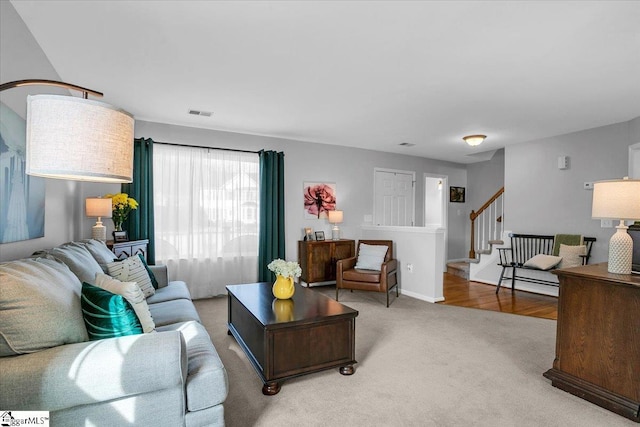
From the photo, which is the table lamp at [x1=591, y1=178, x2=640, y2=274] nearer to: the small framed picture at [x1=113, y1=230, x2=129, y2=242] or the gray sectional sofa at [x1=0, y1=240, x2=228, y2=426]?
the gray sectional sofa at [x1=0, y1=240, x2=228, y2=426]

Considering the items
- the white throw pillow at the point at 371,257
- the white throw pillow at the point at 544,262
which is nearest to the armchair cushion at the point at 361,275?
the white throw pillow at the point at 371,257

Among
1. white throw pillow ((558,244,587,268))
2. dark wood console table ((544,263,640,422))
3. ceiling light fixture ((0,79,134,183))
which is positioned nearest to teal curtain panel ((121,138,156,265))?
ceiling light fixture ((0,79,134,183))

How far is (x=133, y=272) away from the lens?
2906 millimetres

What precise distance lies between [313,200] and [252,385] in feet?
11.9

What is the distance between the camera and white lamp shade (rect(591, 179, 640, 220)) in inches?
88.0

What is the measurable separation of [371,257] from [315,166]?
1.89 m

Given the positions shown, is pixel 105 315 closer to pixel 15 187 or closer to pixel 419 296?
pixel 15 187

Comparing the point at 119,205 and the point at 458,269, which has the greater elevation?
the point at 119,205

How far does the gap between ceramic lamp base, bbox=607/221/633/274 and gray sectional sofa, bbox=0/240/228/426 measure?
2636 mm

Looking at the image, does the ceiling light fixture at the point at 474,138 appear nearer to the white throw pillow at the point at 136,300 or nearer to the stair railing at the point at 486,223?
the stair railing at the point at 486,223

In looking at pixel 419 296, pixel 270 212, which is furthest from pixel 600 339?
pixel 270 212

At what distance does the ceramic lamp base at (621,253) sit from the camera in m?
2.31

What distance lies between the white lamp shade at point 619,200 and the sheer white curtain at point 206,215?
13.4ft

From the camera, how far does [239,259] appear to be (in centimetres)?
510
